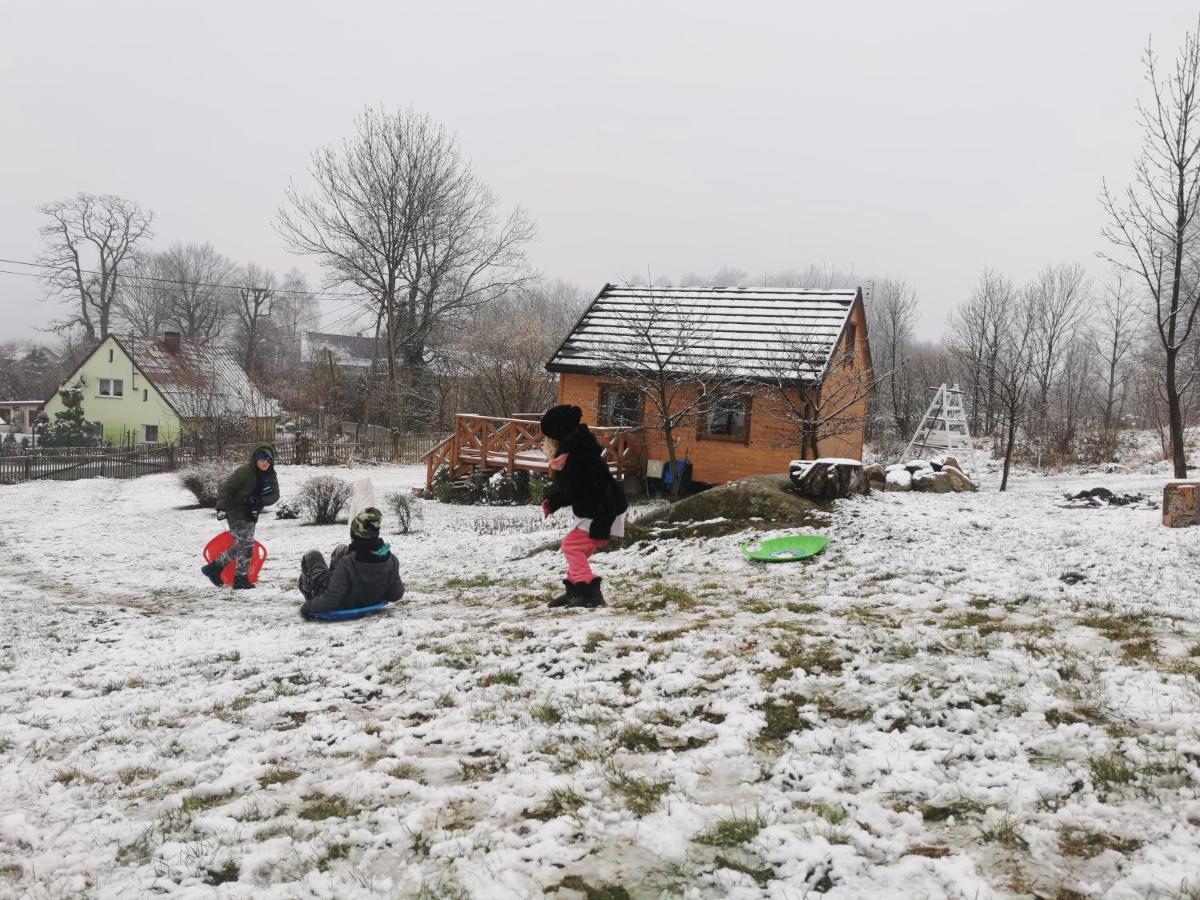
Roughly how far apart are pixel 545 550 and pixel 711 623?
16.4 feet

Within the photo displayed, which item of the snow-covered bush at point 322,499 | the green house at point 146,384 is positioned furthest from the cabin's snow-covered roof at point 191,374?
the snow-covered bush at point 322,499

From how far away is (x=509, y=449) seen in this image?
60.1 feet

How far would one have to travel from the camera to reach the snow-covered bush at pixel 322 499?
16516 millimetres

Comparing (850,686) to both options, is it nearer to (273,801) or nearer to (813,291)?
(273,801)

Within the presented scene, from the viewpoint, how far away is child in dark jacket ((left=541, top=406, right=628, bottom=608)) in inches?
244

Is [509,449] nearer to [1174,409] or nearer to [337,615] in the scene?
[337,615]

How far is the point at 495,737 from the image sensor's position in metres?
3.56

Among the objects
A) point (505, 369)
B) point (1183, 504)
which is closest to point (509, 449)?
point (505, 369)

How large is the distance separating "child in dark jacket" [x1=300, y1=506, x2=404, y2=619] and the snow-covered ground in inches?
12.1

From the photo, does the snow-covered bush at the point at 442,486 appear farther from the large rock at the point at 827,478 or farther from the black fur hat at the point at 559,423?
the black fur hat at the point at 559,423

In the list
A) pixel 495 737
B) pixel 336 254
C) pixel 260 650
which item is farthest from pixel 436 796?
pixel 336 254

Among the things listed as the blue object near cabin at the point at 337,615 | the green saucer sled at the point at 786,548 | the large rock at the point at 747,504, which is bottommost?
the blue object near cabin at the point at 337,615

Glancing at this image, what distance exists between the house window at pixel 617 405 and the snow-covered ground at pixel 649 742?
460 inches

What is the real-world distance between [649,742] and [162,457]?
3074cm
